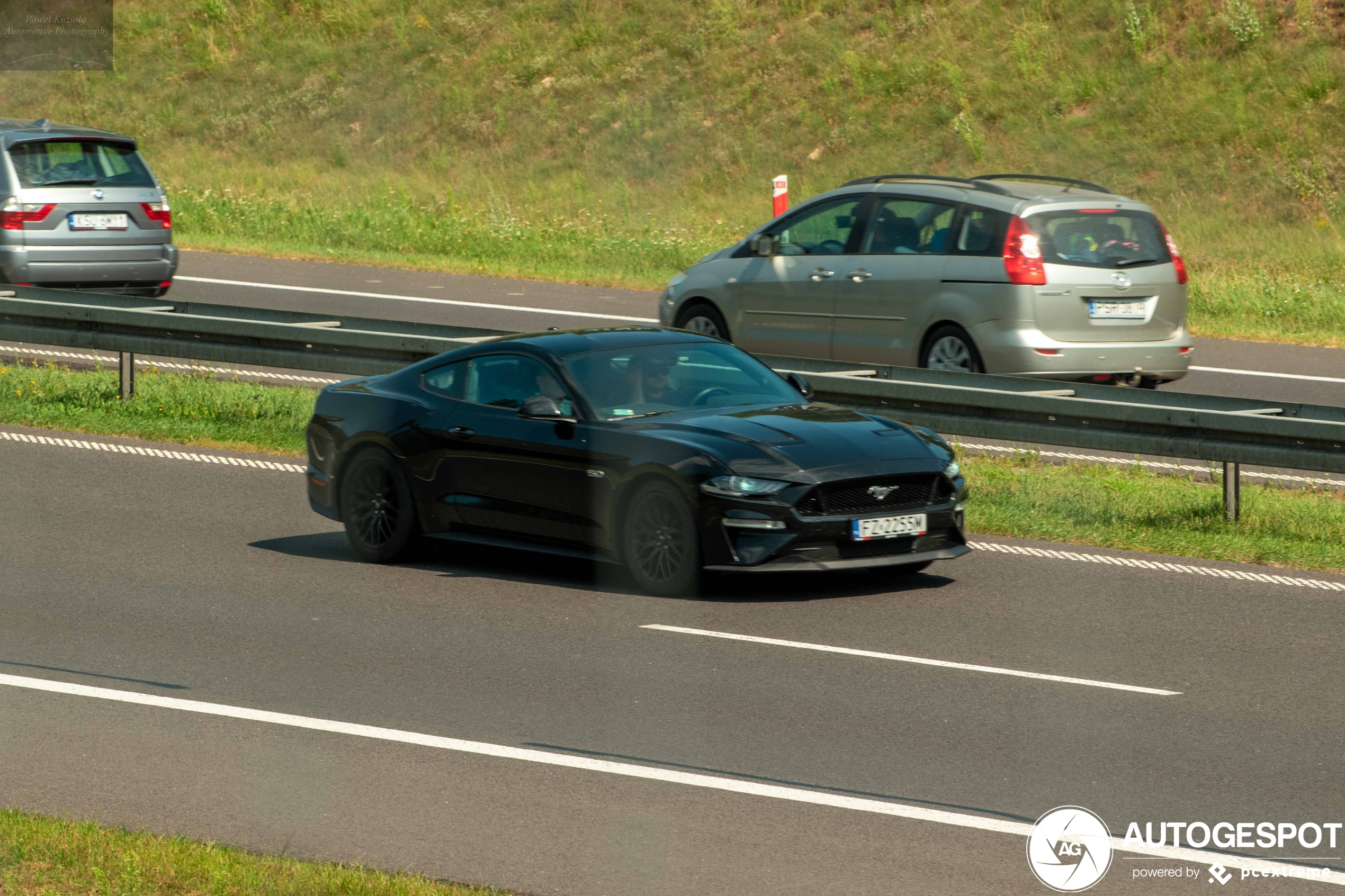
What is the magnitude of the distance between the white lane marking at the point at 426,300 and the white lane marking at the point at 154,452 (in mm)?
→ 7791

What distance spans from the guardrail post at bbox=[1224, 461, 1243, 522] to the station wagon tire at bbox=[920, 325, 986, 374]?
10.1 ft

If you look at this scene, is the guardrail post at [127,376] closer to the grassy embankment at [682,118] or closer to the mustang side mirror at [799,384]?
the mustang side mirror at [799,384]

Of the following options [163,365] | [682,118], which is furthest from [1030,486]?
[682,118]

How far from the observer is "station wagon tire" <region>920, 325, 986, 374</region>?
1465cm

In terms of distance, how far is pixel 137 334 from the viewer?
50.8 feet

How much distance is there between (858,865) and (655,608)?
12.7 ft

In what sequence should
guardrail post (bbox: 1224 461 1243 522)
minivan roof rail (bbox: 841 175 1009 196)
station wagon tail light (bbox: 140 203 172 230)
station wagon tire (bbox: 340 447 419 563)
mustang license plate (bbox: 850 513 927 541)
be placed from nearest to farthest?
mustang license plate (bbox: 850 513 927 541) < station wagon tire (bbox: 340 447 419 563) < guardrail post (bbox: 1224 461 1243 522) < minivan roof rail (bbox: 841 175 1009 196) < station wagon tail light (bbox: 140 203 172 230)

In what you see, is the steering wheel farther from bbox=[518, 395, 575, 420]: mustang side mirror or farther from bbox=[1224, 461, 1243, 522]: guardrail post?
bbox=[1224, 461, 1243, 522]: guardrail post

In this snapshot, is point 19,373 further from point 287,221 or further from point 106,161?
point 287,221

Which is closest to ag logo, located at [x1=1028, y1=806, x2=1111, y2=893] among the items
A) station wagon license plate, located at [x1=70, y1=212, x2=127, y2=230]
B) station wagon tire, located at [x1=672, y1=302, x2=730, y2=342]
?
station wagon tire, located at [x1=672, y1=302, x2=730, y2=342]

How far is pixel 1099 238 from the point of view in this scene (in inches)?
581

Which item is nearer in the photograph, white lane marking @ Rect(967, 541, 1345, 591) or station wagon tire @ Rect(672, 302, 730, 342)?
white lane marking @ Rect(967, 541, 1345, 591)

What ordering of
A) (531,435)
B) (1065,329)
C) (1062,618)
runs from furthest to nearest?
(1065,329) → (531,435) → (1062,618)

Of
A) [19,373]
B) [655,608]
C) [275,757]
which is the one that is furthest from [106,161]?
[275,757]
